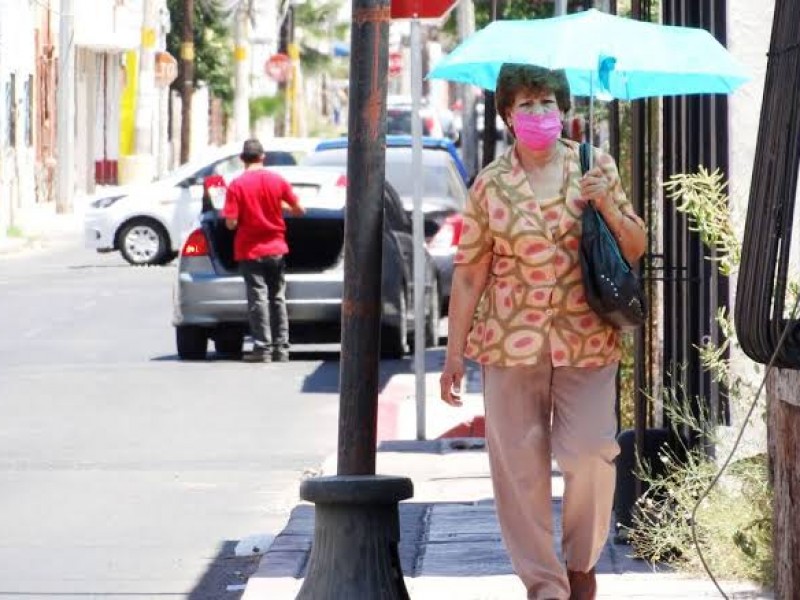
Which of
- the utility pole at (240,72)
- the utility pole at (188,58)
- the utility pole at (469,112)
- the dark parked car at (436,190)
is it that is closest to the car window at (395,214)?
the dark parked car at (436,190)

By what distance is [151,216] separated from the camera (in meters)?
30.2

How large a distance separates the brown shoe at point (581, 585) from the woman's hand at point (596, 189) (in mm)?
1128

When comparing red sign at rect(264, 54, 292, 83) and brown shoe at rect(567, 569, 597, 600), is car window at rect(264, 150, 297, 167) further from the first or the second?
red sign at rect(264, 54, 292, 83)

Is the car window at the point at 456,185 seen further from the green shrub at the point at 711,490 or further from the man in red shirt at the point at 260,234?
the green shrub at the point at 711,490

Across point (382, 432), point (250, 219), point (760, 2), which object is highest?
point (760, 2)

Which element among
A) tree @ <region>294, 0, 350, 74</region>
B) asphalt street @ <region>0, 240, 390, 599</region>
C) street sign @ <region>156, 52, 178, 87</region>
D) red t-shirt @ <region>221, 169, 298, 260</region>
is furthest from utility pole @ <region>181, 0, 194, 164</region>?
red t-shirt @ <region>221, 169, 298, 260</region>

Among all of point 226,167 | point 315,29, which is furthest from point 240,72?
point 226,167

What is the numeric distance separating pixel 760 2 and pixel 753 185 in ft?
11.5

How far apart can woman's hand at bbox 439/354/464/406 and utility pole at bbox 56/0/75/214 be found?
40343 mm

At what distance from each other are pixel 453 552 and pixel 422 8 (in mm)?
4326

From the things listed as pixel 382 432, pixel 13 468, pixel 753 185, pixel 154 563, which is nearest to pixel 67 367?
pixel 382 432

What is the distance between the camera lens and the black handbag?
21.3 ft

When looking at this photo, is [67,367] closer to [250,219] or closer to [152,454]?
[250,219]

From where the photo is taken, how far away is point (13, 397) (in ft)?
50.2
